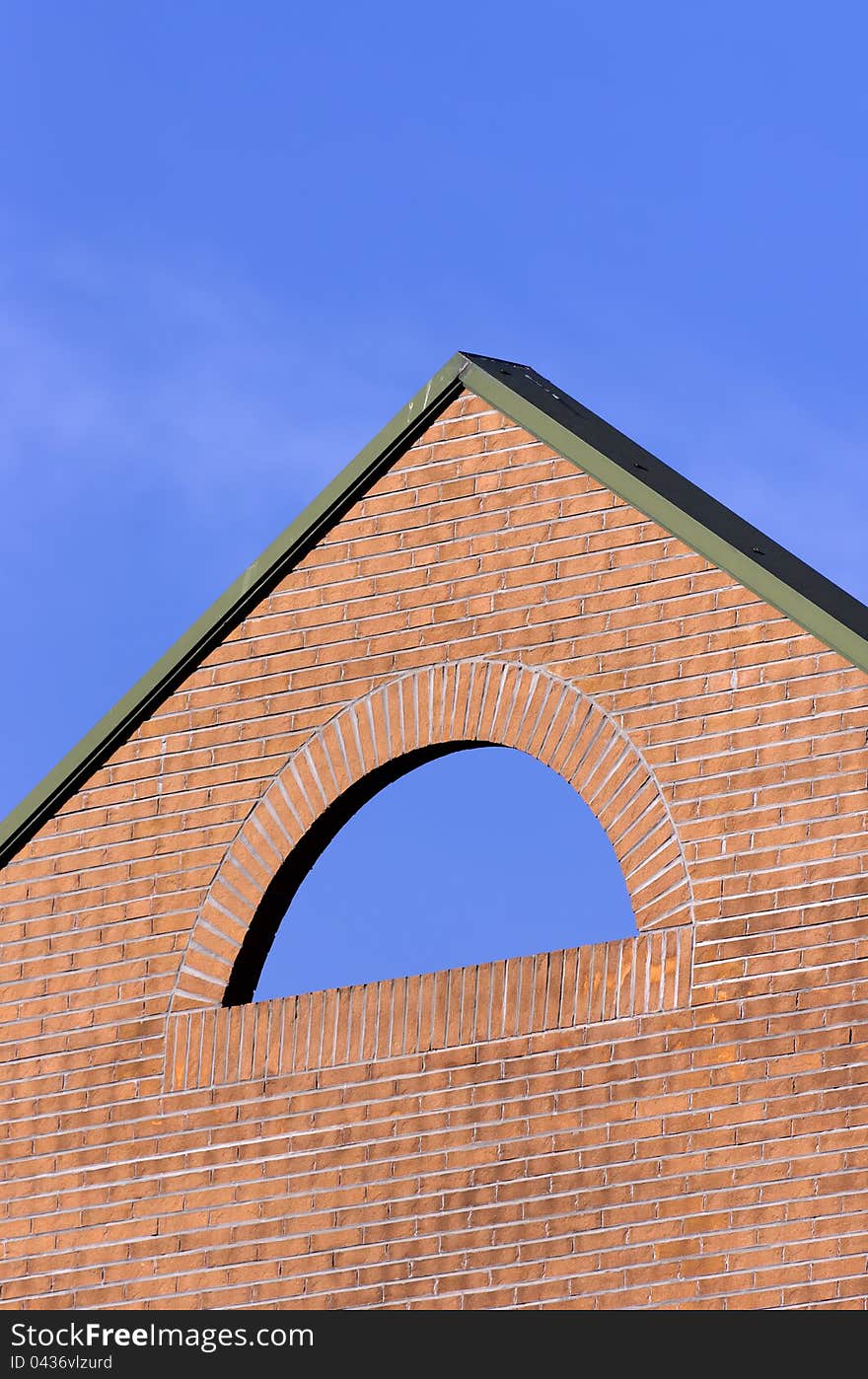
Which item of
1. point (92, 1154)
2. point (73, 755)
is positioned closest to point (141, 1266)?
point (92, 1154)

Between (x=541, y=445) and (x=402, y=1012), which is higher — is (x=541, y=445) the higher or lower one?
the higher one

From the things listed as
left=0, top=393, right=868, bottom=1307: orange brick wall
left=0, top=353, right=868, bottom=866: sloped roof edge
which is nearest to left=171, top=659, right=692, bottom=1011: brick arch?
left=0, top=393, right=868, bottom=1307: orange brick wall

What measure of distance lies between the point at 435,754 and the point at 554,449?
1.37 metres

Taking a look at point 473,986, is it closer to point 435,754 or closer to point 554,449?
point 435,754

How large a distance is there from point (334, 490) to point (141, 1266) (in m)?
3.40

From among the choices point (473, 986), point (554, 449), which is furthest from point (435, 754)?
point (554, 449)

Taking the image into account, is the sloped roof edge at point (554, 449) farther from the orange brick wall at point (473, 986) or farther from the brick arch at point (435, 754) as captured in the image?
the brick arch at point (435, 754)

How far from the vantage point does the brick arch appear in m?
9.67

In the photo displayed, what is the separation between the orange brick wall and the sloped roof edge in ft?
0.29

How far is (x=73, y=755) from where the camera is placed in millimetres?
11180
